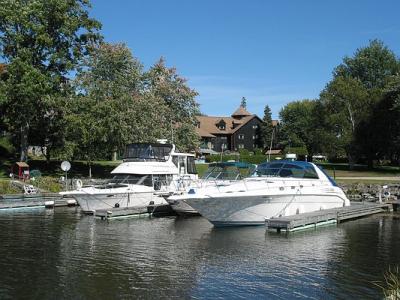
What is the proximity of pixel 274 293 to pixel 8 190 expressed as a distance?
91.0ft

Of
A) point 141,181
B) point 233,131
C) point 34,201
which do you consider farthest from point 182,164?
point 233,131

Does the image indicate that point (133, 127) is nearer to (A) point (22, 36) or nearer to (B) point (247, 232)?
(A) point (22, 36)

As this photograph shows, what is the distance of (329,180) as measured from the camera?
1088 inches

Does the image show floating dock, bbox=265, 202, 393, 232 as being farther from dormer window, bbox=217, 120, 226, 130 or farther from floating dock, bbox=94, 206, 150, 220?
Answer: dormer window, bbox=217, 120, 226, 130

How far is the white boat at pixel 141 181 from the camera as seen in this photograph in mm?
28781

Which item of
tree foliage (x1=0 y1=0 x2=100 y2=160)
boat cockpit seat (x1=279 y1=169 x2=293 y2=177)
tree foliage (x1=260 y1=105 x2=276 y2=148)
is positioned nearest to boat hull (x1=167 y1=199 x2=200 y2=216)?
boat cockpit seat (x1=279 y1=169 x2=293 y2=177)

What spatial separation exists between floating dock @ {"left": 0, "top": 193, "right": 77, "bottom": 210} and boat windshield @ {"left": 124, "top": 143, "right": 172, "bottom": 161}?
5.39 metres

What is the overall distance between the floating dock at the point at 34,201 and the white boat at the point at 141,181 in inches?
174

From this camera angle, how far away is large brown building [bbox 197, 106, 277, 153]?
107m

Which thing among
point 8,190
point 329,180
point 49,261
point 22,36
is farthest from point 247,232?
point 22,36

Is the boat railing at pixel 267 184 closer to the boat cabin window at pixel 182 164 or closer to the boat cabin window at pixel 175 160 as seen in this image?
the boat cabin window at pixel 175 160

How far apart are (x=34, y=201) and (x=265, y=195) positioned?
1579cm

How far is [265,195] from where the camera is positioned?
24.2m

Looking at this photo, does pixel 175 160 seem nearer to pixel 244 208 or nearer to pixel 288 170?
pixel 288 170
